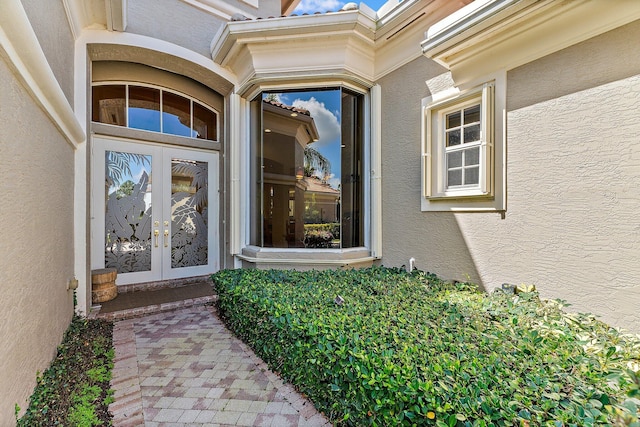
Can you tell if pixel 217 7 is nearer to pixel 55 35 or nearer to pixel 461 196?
pixel 55 35

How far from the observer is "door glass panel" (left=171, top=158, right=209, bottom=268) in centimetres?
659

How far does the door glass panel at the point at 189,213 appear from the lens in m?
6.59

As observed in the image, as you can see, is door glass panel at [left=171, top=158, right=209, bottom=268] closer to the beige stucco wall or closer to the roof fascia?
the roof fascia

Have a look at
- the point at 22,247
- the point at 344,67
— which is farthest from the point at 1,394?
the point at 344,67

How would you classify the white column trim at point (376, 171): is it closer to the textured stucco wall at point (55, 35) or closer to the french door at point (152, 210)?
A: the french door at point (152, 210)

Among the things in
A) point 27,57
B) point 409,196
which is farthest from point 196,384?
point 409,196

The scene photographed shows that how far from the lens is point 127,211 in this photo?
610cm

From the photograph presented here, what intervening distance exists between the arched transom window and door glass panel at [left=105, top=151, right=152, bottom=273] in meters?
0.71

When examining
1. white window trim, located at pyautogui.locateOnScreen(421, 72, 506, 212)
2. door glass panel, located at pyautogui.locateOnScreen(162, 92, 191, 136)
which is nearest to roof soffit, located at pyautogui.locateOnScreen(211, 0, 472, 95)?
white window trim, located at pyautogui.locateOnScreen(421, 72, 506, 212)

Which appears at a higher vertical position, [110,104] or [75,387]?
[110,104]

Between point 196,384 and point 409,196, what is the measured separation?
4.05m

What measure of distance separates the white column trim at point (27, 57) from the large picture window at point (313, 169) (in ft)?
10.8

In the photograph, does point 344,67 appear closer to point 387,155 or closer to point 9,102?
point 387,155

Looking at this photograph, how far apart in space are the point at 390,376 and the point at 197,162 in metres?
6.28
